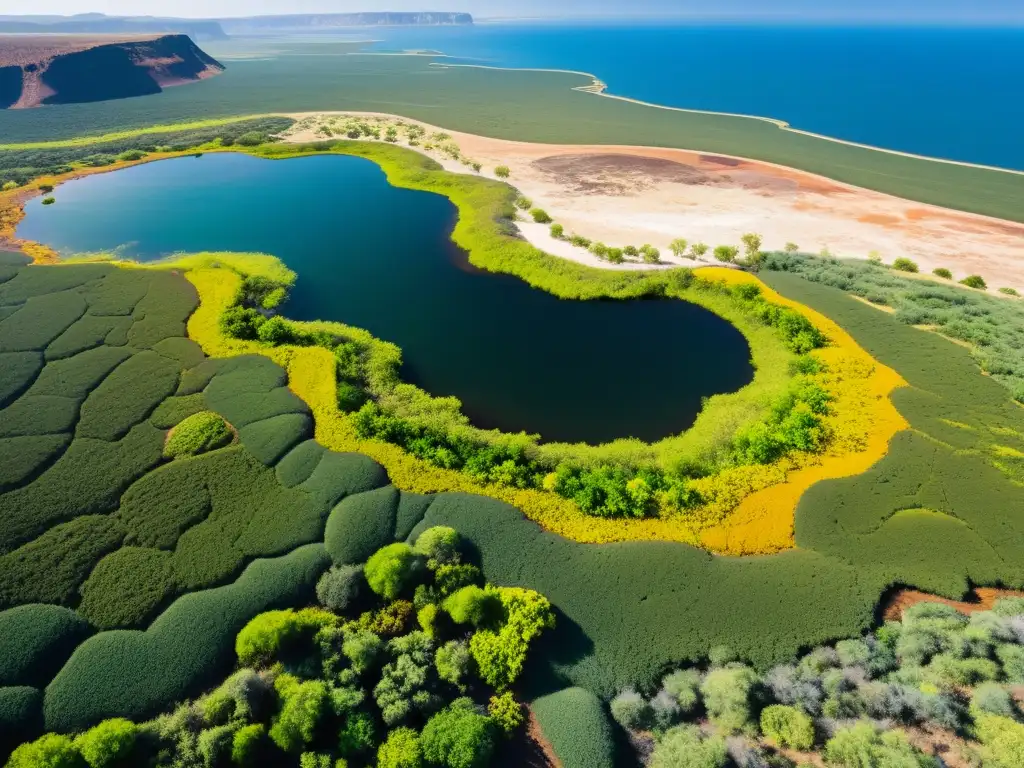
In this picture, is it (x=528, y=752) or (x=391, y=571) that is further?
(x=391, y=571)

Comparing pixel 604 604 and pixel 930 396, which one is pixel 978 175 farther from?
pixel 604 604

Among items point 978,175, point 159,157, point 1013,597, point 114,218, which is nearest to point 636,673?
point 1013,597

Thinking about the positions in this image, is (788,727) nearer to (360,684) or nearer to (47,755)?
(360,684)

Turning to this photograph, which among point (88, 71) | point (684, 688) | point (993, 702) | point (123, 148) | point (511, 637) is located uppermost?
point (88, 71)

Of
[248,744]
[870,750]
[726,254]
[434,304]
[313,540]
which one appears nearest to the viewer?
[870,750]

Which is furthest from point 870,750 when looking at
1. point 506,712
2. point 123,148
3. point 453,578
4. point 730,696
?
point 123,148

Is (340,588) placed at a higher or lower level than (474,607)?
lower
